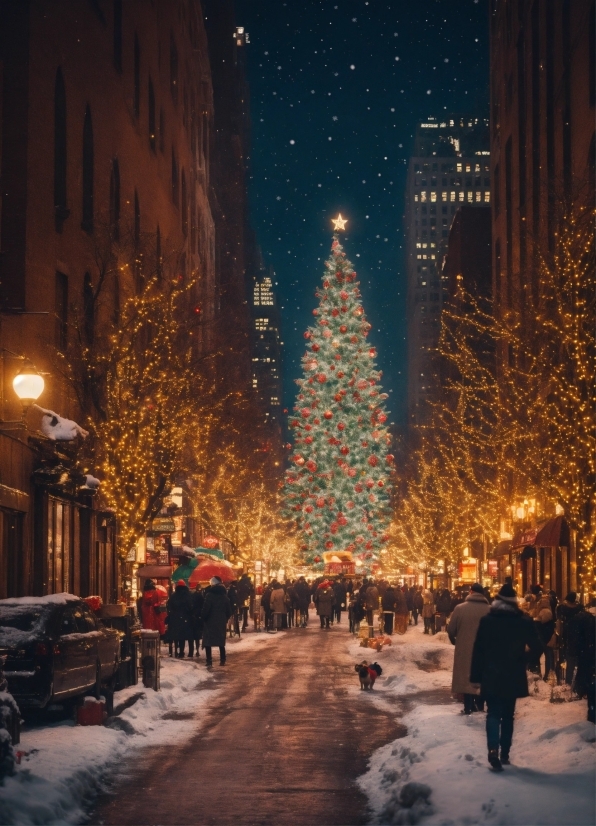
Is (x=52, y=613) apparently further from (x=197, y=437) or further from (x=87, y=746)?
(x=197, y=437)

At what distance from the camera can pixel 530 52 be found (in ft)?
161

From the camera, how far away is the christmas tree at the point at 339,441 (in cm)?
7438

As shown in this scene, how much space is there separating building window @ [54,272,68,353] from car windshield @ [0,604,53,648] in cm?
1568

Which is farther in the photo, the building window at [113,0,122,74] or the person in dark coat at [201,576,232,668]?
the building window at [113,0,122,74]

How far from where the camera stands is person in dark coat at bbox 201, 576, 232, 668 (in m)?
29.8

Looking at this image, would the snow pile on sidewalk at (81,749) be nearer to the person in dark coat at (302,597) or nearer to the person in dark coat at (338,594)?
the person in dark coat at (302,597)

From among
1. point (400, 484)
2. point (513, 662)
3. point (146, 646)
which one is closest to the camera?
point (513, 662)

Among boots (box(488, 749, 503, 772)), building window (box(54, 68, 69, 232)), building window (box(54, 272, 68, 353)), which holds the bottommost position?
boots (box(488, 749, 503, 772))

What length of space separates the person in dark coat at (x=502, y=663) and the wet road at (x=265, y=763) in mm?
1497

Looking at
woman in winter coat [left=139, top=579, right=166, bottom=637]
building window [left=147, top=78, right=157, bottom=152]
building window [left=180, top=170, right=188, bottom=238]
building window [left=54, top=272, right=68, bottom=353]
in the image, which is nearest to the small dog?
woman in winter coat [left=139, top=579, right=166, bottom=637]

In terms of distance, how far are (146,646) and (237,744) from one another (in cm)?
614

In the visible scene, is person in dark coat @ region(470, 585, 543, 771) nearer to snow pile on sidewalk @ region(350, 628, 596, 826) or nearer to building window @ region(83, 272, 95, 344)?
snow pile on sidewalk @ region(350, 628, 596, 826)

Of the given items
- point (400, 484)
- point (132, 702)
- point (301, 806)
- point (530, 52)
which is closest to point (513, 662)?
point (301, 806)

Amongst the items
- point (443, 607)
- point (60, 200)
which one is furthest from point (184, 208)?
point (60, 200)
